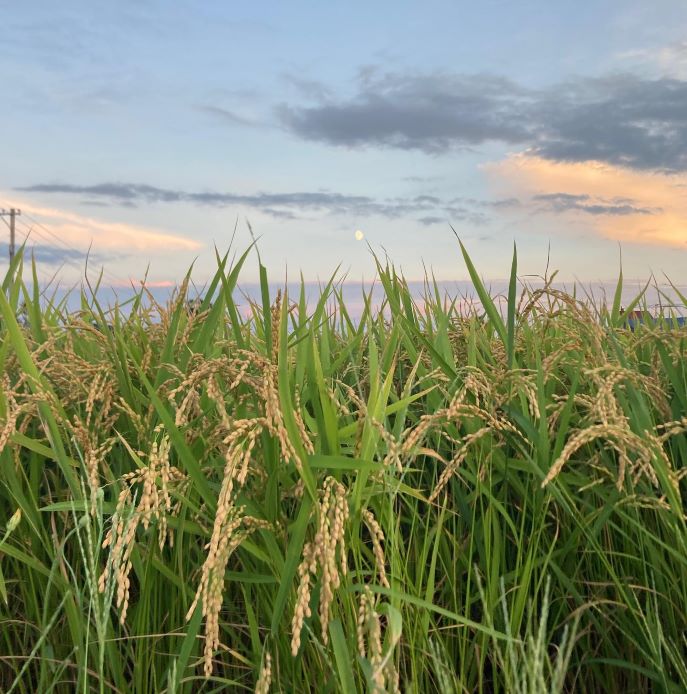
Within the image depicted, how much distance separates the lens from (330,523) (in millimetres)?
1787

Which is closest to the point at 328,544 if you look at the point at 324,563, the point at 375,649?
the point at 324,563

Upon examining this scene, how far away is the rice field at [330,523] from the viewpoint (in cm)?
182

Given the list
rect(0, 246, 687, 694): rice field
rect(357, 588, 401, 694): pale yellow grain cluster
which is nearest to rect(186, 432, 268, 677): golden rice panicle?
rect(0, 246, 687, 694): rice field

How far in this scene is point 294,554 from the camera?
180 cm

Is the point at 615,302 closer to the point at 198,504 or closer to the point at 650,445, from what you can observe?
the point at 650,445

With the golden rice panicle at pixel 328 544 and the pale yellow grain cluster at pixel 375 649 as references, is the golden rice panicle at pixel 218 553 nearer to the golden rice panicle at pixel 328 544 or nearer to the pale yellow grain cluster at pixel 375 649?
the golden rice panicle at pixel 328 544

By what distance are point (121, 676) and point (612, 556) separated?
63.8 inches

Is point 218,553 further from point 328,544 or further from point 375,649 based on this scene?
point 375,649

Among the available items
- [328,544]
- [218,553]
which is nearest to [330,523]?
[328,544]

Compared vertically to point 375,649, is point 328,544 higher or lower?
higher

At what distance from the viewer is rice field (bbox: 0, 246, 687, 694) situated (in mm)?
1821

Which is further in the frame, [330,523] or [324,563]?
[330,523]

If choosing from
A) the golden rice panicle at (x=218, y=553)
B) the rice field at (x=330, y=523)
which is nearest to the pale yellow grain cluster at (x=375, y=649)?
the rice field at (x=330, y=523)

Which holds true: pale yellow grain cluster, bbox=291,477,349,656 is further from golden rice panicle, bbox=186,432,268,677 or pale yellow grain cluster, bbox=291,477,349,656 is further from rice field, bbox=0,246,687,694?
golden rice panicle, bbox=186,432,268,677
